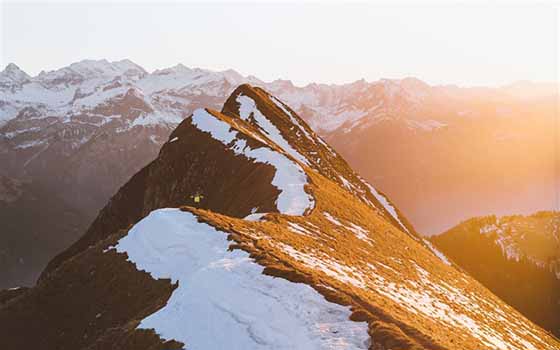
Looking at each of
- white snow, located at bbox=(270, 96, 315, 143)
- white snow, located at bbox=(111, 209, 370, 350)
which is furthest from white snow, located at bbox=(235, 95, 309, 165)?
white snow, located at bbox=(111, 209, 370, 350)

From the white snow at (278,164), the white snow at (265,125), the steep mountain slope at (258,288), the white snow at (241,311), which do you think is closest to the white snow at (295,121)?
the white snow at (265,125)

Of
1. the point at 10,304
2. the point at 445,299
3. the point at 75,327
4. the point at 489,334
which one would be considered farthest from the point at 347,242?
the point at 10,304

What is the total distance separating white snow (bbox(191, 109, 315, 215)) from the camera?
2021 inches

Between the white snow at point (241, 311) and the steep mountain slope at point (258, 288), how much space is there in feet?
0.22

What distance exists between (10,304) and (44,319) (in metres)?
5.37

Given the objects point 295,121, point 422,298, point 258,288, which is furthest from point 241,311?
point 295,121

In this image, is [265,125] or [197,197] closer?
[197,197]

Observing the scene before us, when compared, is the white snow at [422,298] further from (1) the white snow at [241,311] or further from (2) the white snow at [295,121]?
(2) the white snow at [295,121]

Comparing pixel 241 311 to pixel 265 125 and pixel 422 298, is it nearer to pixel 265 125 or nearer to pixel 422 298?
pixel 422 298

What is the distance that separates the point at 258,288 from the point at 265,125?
76346 mm

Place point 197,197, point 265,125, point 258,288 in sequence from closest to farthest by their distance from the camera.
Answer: point 258,288 < point 197,197 < point 265,125

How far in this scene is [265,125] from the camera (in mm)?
100875

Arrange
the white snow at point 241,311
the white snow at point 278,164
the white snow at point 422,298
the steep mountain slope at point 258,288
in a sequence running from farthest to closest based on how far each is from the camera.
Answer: the white snow at point 278,164 → the white snow at point 422,298 → the steep mountain slope at point 258,288 → the white snow at point 241,311

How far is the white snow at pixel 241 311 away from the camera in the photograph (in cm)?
2197
